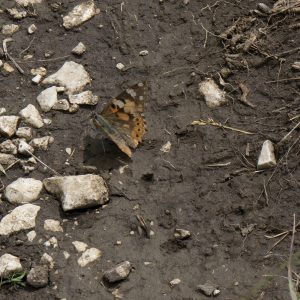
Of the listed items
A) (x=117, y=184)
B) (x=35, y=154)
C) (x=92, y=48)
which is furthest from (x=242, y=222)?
(x=92, y=48)

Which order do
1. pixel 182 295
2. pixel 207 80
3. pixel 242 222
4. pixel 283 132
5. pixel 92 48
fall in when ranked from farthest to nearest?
pixel 92 48, pixel 207 80, pixel 283 132, pixel 242 222, pixel 182 295

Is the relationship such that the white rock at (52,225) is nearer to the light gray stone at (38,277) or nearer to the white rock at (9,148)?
the light gray stone at (38,277)

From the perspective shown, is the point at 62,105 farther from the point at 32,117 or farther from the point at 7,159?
the point at 7,159

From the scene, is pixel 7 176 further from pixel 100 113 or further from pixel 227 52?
pixel 227 52

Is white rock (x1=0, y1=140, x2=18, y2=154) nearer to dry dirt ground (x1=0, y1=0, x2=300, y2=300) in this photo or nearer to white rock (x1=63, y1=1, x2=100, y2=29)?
dry dirt ground (x1=0, y1=0, x2=300, y2=300)

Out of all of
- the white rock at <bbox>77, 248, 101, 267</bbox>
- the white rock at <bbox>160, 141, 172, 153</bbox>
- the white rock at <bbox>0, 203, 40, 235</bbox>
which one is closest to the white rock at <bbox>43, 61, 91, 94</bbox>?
the white rock at <bbox>160, 141, 172, 153</bbox>

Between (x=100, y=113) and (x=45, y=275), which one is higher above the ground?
(x=100, y=113)

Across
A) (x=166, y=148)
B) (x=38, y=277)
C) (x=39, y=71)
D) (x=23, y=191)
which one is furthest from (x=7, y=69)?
(x=38, y=277)
